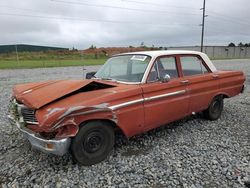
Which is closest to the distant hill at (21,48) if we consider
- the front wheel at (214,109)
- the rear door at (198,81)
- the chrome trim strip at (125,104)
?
the rear door at (198,81)

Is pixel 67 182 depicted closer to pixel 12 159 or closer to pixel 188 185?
pixel 12 159

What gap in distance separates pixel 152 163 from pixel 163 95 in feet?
4.06

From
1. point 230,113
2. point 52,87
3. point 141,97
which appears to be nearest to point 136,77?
point 141,97

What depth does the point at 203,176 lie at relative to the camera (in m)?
3.38

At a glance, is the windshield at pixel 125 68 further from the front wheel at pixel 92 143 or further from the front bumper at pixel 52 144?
the front bumper at pixel 52 144

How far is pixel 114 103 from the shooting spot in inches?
142

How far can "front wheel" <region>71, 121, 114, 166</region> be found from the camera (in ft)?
11.3

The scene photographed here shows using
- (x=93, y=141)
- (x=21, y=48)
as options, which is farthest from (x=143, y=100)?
(x=21, y=48)

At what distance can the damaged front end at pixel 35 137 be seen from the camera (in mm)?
3217

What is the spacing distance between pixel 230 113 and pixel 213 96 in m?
1.20

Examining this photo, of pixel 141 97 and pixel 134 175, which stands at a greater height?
pixel 141 97

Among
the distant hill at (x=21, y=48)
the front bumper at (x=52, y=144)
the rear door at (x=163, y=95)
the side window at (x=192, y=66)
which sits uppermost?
the distant hill at (x=21, y=48)

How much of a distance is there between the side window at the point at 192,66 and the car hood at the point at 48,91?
1754 mm

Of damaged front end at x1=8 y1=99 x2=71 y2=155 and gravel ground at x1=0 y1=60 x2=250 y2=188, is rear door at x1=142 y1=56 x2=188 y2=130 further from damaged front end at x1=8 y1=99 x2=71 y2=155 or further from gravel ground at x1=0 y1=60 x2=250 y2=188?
damaged front end at x1=8 y1=99 x2=71 y2=155
